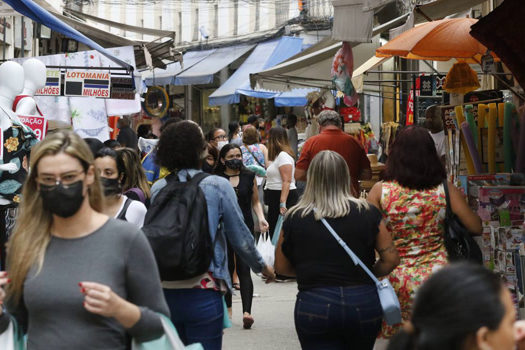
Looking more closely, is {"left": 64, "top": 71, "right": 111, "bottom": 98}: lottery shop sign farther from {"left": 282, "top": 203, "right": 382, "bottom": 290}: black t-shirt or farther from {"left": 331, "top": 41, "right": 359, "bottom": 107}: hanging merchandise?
{"left": 282, "top": 203, "right": 382, "bottom": 290}: black t-shirt

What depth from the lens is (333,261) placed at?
16.5 feet

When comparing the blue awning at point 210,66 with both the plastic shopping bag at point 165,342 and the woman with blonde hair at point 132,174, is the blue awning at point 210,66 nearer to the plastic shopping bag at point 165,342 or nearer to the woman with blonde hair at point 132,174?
the woman with blonde hair at point 132,174

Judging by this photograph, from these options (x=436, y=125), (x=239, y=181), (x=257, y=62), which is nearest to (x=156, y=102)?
(x=257, y=62)

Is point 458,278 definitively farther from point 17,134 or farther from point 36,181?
point 17,134

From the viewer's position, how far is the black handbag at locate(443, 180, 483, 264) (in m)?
5.59

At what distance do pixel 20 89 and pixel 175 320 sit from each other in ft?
14.6

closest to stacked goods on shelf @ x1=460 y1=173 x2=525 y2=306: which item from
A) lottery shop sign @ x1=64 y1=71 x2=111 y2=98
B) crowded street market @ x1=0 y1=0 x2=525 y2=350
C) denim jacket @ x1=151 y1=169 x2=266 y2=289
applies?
crowded street market @ x1=0 y1=0 x2=525 y2=350

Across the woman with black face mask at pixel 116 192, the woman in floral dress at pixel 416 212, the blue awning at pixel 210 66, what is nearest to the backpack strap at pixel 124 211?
the woman with black face mask at pixel 116 192

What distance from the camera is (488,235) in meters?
5.97

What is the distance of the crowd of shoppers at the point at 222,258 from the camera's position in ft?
7.73

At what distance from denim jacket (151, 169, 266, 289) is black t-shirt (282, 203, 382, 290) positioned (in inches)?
12.0

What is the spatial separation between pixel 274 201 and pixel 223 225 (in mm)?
6894

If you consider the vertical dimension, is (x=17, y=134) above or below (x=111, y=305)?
above

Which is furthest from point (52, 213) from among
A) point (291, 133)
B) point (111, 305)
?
point (291, 133)
